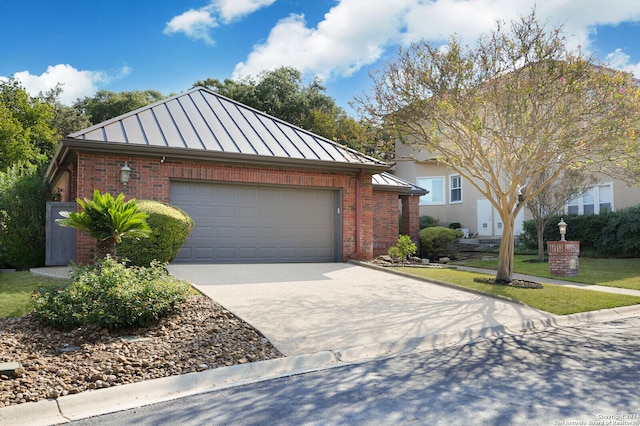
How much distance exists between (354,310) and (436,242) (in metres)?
11.0

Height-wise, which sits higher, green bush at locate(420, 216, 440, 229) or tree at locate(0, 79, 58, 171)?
tree at locate(0, 79, 58, 171)

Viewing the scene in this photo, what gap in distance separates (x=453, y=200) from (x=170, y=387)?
2199cm

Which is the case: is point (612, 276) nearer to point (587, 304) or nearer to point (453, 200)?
point (587, 304)

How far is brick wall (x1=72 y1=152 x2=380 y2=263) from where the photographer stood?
1049 centimetres

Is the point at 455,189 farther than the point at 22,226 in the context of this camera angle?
Yes

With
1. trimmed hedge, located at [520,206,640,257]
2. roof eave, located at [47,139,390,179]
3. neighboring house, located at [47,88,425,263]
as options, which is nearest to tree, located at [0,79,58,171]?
neighboring house, located at [47,88,425,263]

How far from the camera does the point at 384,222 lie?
53.5ft

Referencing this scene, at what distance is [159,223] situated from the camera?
9.18m

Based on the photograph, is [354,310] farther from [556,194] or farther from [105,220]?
[556,194]

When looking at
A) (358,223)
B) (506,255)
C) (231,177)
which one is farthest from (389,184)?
(506,255)

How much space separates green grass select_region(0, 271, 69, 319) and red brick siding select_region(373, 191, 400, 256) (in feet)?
33.2

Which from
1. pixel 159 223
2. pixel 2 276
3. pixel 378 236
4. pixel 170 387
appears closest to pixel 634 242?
pixel 378 236

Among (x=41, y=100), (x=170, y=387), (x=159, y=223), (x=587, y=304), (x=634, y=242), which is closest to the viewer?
(x=170, y=387)

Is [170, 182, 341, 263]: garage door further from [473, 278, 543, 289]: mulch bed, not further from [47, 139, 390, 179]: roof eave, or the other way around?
[473, 278, 543, 289]: mulch bed
